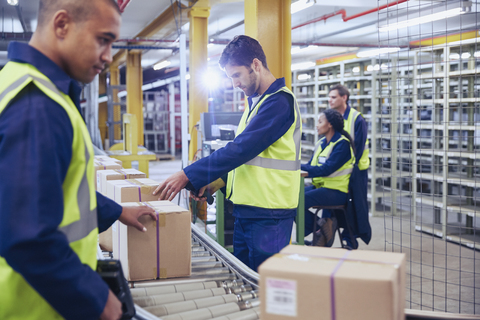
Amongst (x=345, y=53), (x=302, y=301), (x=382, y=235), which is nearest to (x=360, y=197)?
(x=382, y=235)

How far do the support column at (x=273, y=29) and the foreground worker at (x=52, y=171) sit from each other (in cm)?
368

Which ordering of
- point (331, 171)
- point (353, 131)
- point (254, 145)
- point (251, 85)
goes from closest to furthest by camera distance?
point (254, 145), point (251, 85), point (331, 171), point (353, 131)

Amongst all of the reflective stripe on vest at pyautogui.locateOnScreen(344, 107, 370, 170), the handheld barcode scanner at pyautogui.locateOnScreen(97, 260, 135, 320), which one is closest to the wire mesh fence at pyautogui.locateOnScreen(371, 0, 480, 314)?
the reflective stripe on vest at pyautogui.locateOnScreen(344, 107, 370, 170)

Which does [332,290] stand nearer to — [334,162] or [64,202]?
[64,202]

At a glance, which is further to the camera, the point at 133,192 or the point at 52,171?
the point at 133,192

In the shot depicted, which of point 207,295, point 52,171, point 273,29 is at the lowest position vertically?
point 207,295

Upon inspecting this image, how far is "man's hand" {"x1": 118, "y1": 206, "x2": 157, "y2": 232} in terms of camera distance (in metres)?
1.88

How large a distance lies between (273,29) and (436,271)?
11.1ft

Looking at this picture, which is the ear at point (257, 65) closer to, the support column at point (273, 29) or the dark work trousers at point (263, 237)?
the dark work trousers at point (263, 237)

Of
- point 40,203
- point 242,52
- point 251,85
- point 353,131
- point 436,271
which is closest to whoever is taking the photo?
point 40,203

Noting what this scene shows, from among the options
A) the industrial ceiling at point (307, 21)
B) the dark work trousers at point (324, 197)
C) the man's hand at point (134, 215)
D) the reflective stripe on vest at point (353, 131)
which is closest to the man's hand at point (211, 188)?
the man's hand at point (134, 215)

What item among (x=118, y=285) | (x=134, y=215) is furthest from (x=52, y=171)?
(x=134, y=215)

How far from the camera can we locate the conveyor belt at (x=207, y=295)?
188 centimetres

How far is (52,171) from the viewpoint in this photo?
3.44 ft
